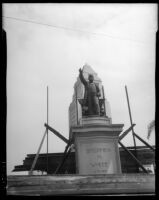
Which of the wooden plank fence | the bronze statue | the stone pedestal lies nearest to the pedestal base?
the stone pedestal

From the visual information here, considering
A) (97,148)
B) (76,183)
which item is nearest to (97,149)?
(97,148)

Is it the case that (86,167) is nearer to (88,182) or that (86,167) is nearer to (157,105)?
(88,182)

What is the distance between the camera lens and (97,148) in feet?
24.8

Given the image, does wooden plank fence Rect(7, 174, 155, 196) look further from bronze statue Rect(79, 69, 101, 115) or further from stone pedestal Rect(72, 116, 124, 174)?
bronze statue Rect(79, 69, 101, 115)

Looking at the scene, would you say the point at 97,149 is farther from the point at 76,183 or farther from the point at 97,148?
the point at 76,183

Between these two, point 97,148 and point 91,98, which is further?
point 91,98

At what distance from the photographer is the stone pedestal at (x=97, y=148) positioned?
7.44 meters

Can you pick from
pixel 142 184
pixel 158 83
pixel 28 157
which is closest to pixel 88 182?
pixel 142 184

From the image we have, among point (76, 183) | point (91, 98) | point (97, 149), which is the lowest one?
point (76, 183)

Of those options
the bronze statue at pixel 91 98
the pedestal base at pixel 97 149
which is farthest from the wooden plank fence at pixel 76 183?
the bronze statue at pixel 91 98

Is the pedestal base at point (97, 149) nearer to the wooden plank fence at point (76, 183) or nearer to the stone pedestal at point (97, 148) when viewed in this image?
the stone pedestal at point (97, 148)

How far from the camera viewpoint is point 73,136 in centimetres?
778

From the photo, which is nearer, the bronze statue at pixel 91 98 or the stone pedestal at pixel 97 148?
the stone pedestal at pixel 97 148

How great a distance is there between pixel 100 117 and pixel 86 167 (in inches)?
67.1
